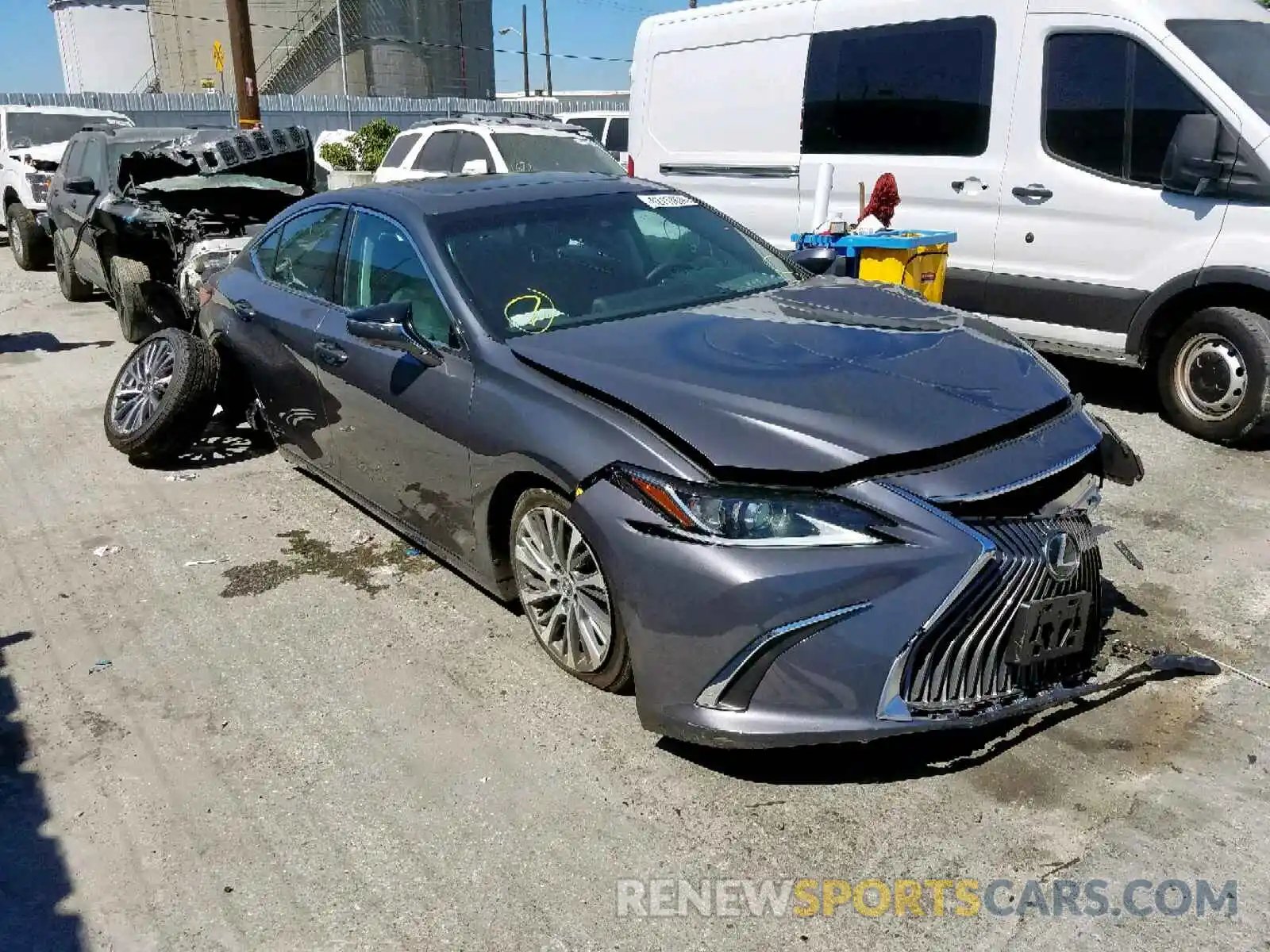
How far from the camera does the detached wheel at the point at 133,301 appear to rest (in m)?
8.23

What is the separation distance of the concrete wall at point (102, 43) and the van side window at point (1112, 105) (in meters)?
45.5

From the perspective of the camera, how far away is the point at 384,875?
2668 millimetres

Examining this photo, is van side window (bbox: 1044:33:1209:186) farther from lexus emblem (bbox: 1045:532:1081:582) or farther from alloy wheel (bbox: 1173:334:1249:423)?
lexus emblem (bbox: 1045:532:1081:582)

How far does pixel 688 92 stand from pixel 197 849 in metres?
7.00

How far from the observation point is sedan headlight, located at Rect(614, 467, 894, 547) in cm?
267

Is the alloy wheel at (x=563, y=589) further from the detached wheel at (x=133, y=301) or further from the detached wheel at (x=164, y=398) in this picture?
the detached wheel at (x=133, y=301)

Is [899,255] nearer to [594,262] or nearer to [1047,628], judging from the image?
[594,262]

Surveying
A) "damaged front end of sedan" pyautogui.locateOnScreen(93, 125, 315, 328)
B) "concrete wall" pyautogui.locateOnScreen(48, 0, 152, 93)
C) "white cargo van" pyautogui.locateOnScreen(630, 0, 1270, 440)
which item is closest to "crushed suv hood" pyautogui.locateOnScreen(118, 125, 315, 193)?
"damaged front end of sedan" pyautogui.locateOnScreen(93, 125, 315, 328)

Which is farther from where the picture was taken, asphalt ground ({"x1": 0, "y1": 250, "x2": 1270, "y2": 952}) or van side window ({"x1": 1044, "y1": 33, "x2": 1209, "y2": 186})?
van side window ({"x1": 1044, "y1": 33, "x2": 1209, "y2": 186})

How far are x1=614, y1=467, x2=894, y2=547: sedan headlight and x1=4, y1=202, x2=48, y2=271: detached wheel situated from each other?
43.1 feet

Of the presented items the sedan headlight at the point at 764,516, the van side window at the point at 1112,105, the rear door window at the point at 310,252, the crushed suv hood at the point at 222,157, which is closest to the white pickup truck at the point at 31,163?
the crushed suv hood at the point at 222,157

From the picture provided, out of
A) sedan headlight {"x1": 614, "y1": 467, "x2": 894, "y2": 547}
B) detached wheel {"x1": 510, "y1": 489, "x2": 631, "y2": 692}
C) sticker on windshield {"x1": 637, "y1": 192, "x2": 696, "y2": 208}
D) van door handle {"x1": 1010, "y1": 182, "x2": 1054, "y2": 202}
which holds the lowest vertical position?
detached wheel {"x1": 510, "y1": 489, "x2": 631, "y2": 692}

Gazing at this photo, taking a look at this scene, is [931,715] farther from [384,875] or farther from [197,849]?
[197,849]

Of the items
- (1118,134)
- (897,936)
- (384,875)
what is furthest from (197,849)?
(1118,134)
